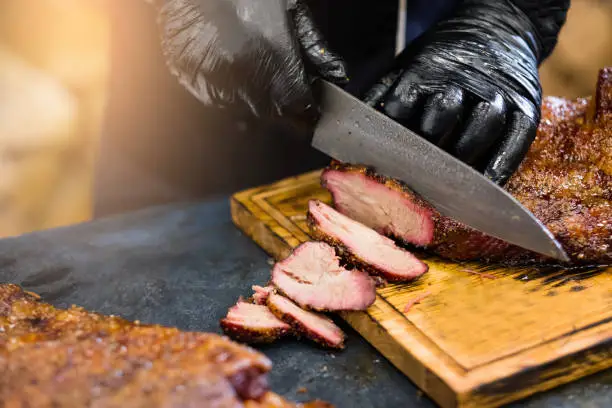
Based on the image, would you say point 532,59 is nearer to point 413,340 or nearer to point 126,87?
point 413,340

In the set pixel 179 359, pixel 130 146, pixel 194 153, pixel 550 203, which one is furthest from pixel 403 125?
pixel 130 146

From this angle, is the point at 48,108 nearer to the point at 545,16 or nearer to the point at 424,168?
the point at 424,168

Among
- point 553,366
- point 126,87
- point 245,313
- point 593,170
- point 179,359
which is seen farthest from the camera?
point 126,87

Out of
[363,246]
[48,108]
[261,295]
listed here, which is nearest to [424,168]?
[363,246]

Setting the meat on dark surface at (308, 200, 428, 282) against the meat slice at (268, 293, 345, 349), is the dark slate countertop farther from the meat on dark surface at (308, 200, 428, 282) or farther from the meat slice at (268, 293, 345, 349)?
the meat on dark surface at (308, 200, 428, 282)

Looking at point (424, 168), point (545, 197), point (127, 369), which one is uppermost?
point (424, 168)

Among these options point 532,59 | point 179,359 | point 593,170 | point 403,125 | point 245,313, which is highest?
point 532,59

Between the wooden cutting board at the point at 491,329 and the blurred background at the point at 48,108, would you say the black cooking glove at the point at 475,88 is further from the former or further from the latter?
the blurred background at the point at 48,108
